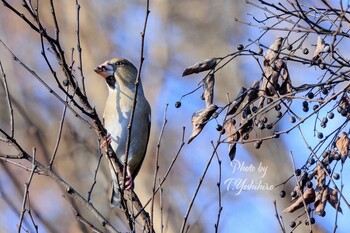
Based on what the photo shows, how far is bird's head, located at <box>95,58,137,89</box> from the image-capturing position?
624 cm

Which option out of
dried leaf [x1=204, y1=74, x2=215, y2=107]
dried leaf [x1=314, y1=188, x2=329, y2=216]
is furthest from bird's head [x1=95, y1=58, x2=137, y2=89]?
dried leaf [x1=314, y1=188, x2=329, y2=216]

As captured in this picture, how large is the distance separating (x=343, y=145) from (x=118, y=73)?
9.64 feet

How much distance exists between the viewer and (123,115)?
5.90 meters

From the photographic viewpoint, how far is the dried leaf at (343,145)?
367 cm

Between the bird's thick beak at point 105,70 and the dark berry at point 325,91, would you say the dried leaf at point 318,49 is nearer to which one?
the dark berry at point 325,91

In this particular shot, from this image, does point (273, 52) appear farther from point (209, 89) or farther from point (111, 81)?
point (111, 81)

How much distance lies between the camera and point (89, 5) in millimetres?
12219

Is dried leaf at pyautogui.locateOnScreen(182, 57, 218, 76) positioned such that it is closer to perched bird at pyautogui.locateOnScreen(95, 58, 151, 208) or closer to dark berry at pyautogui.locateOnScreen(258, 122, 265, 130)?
dark berry at pyautogui.locateOnScreen(258, 122, 265, 130)

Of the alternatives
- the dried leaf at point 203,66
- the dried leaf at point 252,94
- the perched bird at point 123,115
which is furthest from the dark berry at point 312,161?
the perched bird at point 123,115

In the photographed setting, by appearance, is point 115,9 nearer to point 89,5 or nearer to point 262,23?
point 89,5

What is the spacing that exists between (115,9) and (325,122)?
29.3 ft

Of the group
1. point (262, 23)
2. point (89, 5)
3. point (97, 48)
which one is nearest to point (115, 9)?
point (89, 5)

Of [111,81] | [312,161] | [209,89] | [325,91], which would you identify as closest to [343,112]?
[325,91]

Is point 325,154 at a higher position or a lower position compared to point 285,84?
lower
